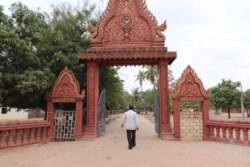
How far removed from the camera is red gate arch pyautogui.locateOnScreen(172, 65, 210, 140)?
45.1 feet

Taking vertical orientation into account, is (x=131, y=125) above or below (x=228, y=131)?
above

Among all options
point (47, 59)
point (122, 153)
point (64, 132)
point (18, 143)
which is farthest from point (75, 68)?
point (122, 153)

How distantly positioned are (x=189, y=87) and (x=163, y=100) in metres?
1.41

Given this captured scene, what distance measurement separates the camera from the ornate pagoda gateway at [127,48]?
14172mm

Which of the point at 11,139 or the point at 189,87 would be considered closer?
the point at 11,139

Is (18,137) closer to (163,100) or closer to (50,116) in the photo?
(50,116)

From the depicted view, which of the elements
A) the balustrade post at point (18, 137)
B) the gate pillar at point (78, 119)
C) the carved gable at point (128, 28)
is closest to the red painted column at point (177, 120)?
the carved gable at point (128, 28)

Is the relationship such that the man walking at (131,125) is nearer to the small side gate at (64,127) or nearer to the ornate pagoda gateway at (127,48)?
the ornate pagoda gateway at (127,48)

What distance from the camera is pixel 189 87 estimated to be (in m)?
13.9

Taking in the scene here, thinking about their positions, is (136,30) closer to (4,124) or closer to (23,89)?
(23,89)

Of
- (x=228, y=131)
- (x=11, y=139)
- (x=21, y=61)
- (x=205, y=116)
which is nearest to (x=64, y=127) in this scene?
(x=11, y=139)

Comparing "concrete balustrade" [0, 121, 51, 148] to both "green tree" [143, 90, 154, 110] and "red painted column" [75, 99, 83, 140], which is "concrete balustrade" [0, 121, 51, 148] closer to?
"red painted column" [75, 99, 83, 140]

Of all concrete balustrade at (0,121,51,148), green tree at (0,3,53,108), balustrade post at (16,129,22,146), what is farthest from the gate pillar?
balustrade post at (16,129,22,146)

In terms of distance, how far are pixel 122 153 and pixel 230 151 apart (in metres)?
3.83
